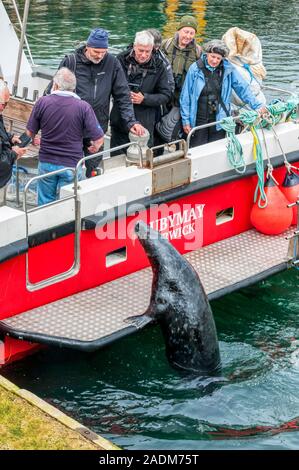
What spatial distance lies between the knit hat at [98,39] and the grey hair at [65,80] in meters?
0.58

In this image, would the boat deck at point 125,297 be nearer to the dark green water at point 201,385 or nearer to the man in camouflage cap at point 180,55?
the dark green water at point 201,385

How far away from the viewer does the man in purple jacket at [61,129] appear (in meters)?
7.79

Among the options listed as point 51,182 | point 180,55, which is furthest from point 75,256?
point 180,55

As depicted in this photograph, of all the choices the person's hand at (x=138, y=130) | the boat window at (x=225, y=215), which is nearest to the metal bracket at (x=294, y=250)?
the boat window at (x=225, y=215)

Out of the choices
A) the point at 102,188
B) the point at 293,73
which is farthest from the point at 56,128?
the point at 293,73

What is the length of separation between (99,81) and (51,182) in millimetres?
1149

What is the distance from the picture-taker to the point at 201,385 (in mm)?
7711

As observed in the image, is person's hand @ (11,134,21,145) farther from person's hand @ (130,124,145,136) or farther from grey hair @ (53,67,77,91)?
person's hand @ (130,124,145,136)

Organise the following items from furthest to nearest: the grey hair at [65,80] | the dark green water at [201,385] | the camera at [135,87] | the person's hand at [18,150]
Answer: the camera at [135,87] → the person's hand at [18,150] → the grey hair at [65,80] → the dark green water at [201,385]

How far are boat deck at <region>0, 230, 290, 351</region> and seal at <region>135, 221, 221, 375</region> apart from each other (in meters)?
0.27

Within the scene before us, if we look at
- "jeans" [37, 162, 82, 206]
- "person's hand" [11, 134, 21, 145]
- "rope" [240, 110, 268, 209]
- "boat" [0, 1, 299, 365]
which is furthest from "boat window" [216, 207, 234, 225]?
"person's hand" [11, 134, 21, 145]

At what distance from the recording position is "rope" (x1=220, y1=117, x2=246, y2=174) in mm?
8906

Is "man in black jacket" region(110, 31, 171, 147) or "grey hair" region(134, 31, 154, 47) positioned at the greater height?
"grey hair" region(134, 31, 154, 47)

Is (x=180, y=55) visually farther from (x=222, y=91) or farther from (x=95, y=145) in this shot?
(x=95, y=145)
